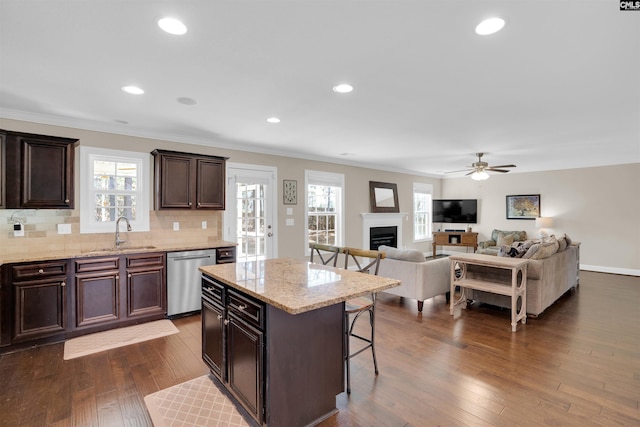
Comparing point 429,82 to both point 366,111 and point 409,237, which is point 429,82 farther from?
point 409,237

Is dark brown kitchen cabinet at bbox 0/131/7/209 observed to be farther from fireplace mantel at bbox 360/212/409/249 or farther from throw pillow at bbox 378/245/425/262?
fireplace mantel at bbox 360/212/409/249

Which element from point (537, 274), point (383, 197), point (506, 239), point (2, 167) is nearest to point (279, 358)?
point (2, 167)


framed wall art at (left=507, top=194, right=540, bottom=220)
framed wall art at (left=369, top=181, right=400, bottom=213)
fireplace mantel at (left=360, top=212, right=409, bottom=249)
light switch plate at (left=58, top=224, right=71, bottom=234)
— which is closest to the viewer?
light switch plate at (left=58, top=224, right=71, bottom=234)

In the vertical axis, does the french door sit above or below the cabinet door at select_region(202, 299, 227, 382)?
above

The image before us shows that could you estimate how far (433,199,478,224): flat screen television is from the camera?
8992 millimetres

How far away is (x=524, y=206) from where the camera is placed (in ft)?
26.6

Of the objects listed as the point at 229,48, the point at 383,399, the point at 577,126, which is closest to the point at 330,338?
the point at 383,399

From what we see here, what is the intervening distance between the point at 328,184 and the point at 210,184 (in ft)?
8.84

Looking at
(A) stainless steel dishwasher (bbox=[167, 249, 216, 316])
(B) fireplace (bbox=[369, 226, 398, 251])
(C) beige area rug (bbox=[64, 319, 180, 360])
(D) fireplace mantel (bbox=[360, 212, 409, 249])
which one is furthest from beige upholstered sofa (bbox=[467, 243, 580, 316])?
(C) beige area rug (bbox=[64, 319, 180, 360])

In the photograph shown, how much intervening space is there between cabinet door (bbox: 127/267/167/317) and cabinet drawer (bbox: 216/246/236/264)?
2.36ft

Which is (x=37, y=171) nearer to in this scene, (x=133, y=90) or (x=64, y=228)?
(x=64, y=228)

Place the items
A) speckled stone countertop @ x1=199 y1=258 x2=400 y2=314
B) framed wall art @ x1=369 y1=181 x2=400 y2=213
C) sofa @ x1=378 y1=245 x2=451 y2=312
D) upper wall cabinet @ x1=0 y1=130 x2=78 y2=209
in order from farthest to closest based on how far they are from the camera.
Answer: framed wall art @ x1=369 y1=181 x2=400 y2=213, sofa @ x1=378 y1=245 x2=451 y2=312, upper wall cabinet @ x1=0 y1=130 x2=78 y2=209, speckled stone countertop @ x1=199 y1=258 x2=400 y2=314

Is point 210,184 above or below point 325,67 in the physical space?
below

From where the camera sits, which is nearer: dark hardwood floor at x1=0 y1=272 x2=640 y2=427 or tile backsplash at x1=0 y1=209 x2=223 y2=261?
dark hardwood floor at x1=0 y1=272 x2=640 y2=427
